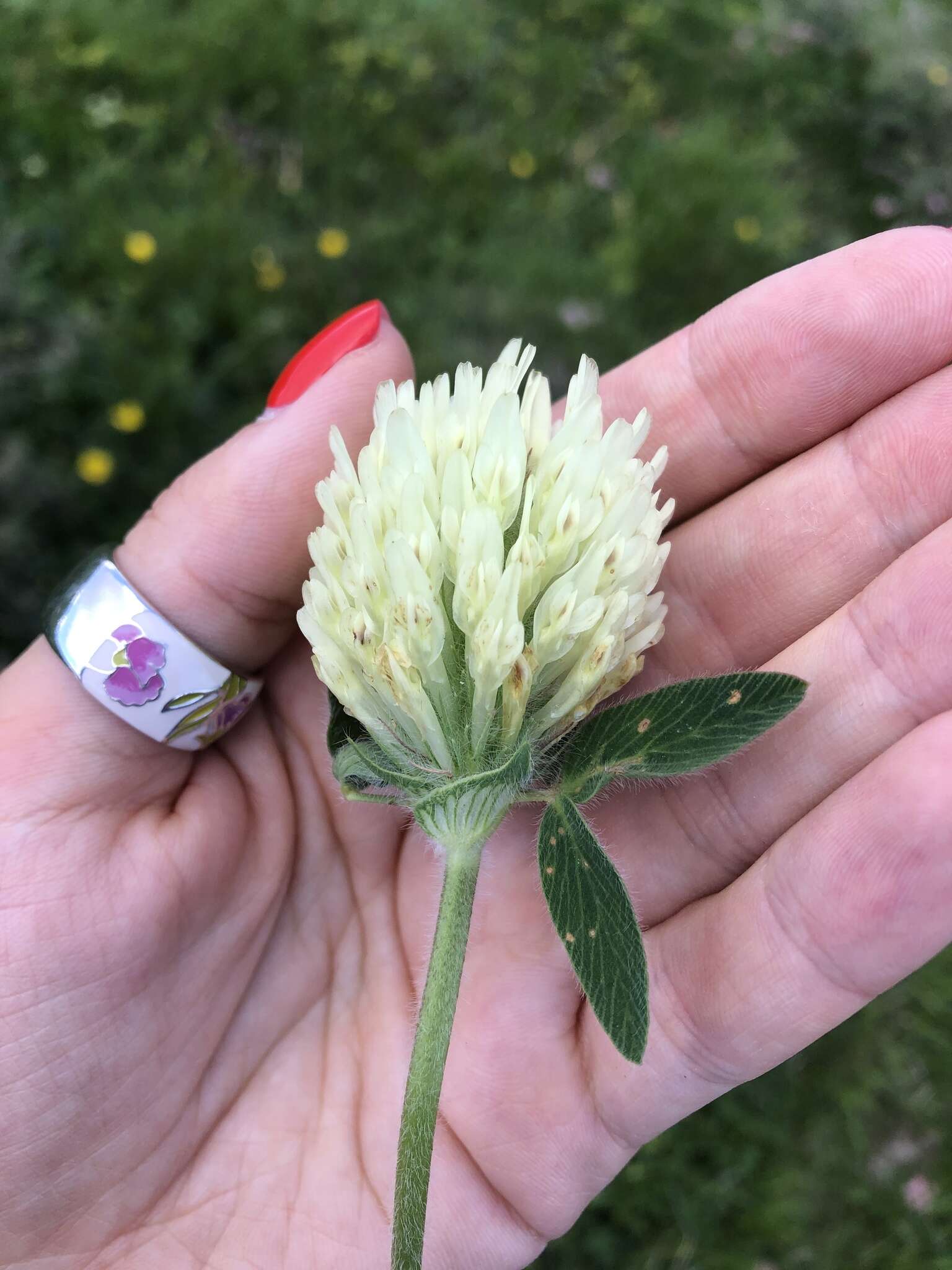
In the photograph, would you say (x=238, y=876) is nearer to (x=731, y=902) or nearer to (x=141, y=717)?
(x=141, y=717)

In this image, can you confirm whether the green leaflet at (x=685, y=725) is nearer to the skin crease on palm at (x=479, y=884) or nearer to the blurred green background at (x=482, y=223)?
the skin crease on palm at (x=479, y=884)

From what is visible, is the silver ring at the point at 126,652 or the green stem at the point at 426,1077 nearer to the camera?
the green stem at the point at 426,1077

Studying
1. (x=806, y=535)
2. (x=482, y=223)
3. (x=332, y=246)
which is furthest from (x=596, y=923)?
(x=482, y=223)

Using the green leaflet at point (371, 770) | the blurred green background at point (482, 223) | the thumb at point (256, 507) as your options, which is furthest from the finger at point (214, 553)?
the blurred green background at point (482, 223)

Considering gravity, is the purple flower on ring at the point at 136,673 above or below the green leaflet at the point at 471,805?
above

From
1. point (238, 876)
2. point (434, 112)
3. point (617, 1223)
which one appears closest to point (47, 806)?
point (238, 876)

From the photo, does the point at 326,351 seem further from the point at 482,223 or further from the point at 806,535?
the point at 482,223
